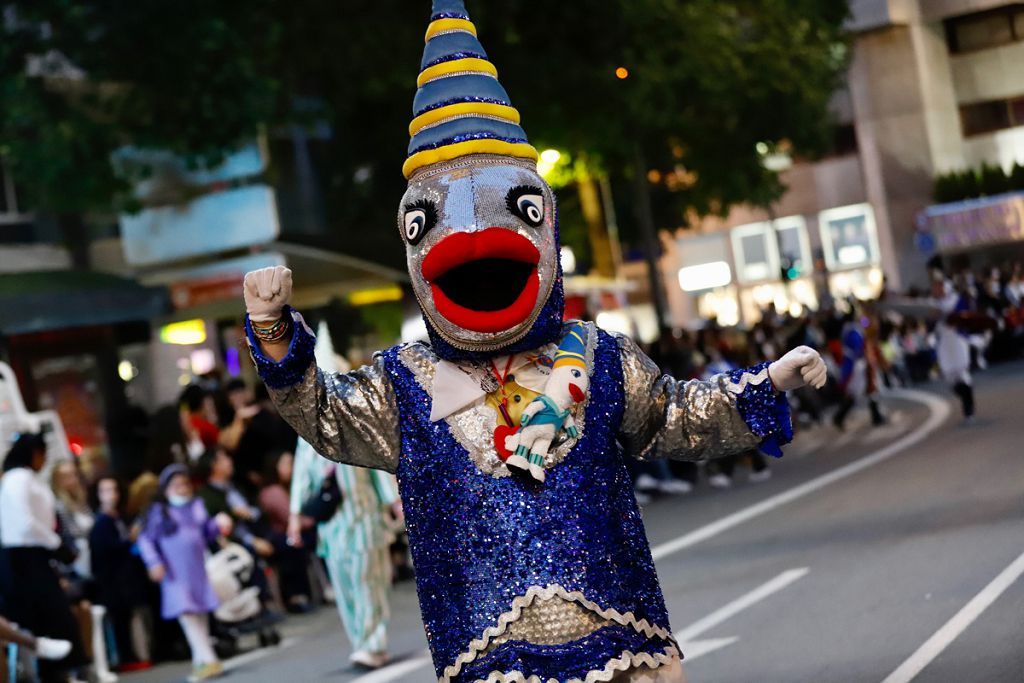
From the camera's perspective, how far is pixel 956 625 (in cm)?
984

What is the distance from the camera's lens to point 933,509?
15055 millimetres

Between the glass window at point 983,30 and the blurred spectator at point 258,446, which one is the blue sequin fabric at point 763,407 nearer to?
the blurred spectator at point 258,446

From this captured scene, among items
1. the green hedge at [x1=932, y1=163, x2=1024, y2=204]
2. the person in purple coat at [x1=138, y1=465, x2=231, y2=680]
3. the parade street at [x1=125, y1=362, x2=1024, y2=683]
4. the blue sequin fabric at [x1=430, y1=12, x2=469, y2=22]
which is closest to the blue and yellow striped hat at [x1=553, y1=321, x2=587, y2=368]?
the blue sequin fabric at [x1=430, y1=12, x2=469, y2=22]

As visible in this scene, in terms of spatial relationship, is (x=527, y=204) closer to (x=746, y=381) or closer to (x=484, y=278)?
(x=484, y=278)

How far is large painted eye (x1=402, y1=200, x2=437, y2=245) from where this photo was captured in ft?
18.8

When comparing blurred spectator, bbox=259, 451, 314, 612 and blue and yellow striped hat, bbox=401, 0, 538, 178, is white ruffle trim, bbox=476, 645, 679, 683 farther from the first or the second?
blurred spectator, bbox=259, 451, 314, 612

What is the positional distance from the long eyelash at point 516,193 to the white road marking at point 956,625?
3930 mm

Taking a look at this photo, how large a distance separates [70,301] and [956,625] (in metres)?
13.4

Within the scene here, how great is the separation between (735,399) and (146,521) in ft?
29.3

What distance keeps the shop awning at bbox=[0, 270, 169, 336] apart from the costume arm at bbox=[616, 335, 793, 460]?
583 inches

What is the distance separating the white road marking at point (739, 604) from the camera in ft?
36.2

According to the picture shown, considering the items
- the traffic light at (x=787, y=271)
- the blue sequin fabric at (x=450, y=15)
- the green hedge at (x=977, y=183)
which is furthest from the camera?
the green hedge at (x=977, y=183)

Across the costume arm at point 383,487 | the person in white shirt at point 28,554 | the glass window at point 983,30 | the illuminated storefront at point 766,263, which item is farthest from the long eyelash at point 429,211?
the illuminated storefront at point 766,263

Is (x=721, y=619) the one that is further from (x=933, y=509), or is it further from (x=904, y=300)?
(x=904, y=300)
